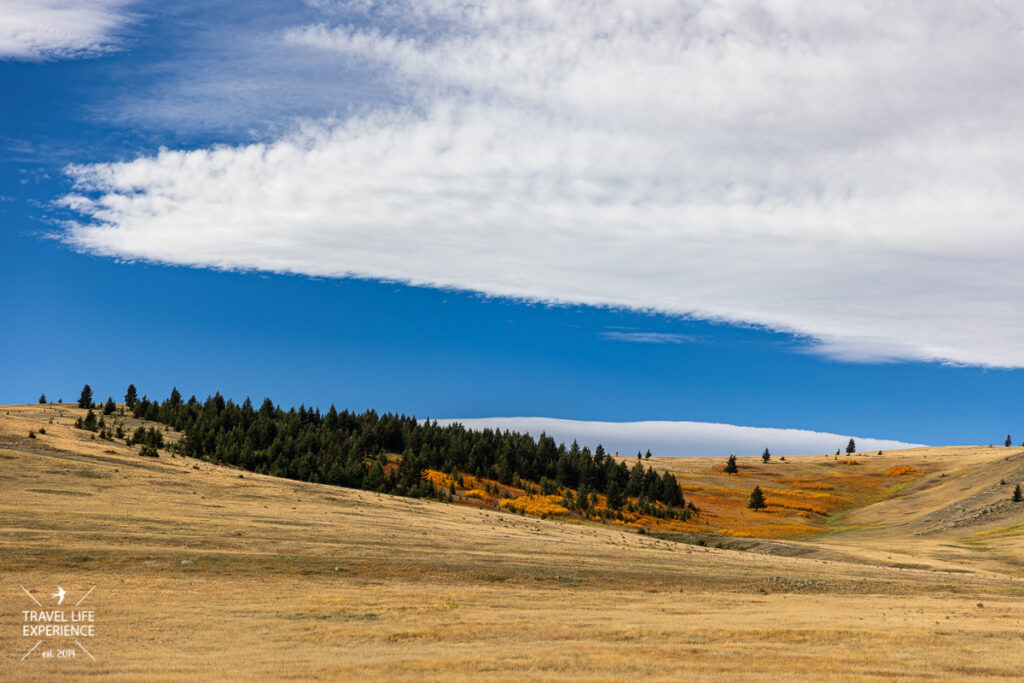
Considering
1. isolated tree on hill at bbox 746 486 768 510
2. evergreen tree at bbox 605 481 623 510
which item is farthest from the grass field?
isolated tree on hill at bbox 746 486 768 510

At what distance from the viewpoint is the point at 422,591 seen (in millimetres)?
31391

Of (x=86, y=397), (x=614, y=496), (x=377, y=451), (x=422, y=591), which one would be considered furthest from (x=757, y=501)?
(x=86, y=397)

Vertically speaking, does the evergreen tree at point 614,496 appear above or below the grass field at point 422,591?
below

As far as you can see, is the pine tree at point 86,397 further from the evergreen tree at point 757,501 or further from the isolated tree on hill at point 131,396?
the evergreen tree at point 757,501

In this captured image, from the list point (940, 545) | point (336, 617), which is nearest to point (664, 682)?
point (336, 617)

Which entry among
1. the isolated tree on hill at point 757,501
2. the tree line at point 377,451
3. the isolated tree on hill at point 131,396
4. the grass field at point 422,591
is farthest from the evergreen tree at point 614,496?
the isolated tree on hill at point 131,396

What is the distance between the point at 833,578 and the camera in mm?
42219

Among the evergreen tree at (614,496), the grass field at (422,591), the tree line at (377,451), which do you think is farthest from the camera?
the evergreen tree at (614,496)

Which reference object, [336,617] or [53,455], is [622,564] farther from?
[53,455]

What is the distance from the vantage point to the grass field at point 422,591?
64.1 ft

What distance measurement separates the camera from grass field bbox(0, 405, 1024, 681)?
19.5 meters

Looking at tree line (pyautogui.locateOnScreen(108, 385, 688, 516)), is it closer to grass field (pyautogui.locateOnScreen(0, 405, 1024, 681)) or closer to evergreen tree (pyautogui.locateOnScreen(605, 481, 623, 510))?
evergreen tree (pyautogui.locateOnScreen(605, 481, 623, 510))

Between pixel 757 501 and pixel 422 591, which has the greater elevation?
pixel 422 591

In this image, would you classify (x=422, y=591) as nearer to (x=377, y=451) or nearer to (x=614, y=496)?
(x=614, y=496)
